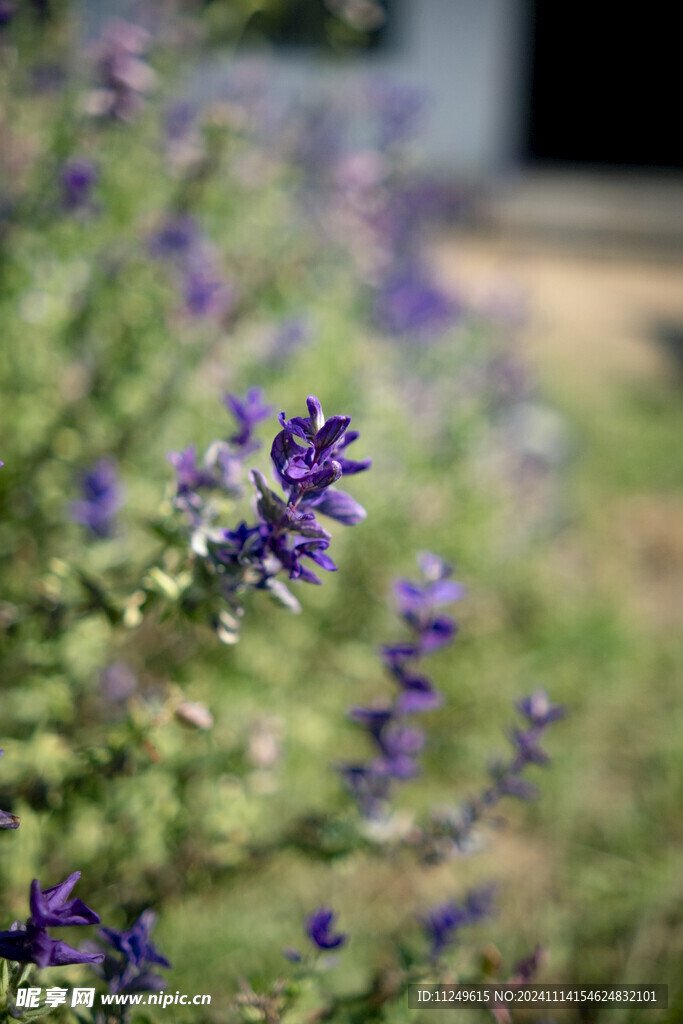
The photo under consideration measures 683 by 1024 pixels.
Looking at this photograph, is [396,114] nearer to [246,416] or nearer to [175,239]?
[175,239]

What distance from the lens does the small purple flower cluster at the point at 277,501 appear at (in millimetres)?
754

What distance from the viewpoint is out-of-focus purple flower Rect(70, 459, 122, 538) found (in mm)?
1340

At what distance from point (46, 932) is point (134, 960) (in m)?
0.17

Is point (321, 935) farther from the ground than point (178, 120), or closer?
closer

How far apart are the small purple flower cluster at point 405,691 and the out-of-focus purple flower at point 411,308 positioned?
5.62 feet

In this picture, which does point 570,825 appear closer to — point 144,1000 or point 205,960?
point 205,960

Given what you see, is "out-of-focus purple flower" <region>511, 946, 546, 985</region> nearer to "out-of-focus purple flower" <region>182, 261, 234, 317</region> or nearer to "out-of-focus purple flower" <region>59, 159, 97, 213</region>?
"out-of-focus purple flower" <region>182, 261, 234, 317</region>

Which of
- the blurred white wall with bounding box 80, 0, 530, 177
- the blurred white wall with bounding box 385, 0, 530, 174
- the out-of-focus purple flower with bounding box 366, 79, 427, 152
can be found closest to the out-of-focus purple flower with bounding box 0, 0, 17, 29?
the out-of-focus purple flower with bounding box 366, 79, 427, 152

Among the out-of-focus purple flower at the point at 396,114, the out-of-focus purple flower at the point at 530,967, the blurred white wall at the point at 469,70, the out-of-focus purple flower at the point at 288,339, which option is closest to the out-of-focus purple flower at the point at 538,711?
the out-of-focus purple flower at the point at 530,967

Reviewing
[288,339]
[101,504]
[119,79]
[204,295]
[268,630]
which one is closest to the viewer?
[101,504]

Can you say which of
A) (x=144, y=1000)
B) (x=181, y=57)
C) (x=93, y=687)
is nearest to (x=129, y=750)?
(x=144, y=1000)

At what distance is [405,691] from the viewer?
1144 mm

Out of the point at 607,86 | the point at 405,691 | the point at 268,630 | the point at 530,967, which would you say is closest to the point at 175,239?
the point at 268,630

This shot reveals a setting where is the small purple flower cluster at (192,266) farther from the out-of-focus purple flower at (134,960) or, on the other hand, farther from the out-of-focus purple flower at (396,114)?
the out-of-focus purple flower at (134,960)
